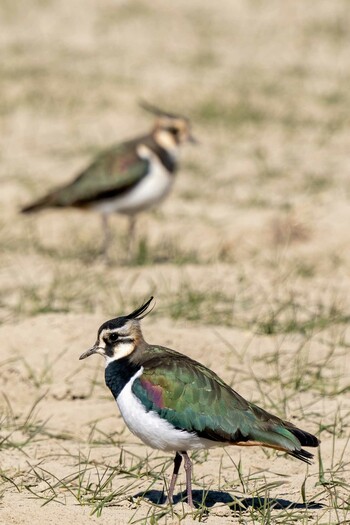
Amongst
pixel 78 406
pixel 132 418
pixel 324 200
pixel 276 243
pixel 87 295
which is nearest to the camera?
pixel 132 418

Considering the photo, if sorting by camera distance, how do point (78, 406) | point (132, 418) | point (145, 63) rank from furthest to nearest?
point (145, 63) → point (78, 406) → point (132, 418)

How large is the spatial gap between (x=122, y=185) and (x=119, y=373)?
4358 millimetres

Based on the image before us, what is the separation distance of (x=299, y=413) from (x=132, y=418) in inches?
51.2

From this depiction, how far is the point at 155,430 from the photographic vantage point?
160 inches

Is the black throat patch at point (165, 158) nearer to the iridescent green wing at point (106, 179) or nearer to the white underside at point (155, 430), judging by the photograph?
the iridescent green wing at point (106, 179)

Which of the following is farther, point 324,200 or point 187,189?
point 187,189

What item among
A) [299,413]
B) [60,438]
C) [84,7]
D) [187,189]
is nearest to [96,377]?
[60,438]

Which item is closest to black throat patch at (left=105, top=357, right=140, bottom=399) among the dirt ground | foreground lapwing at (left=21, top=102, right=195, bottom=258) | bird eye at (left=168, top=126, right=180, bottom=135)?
the dirt ground

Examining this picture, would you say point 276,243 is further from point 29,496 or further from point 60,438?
point 29,496

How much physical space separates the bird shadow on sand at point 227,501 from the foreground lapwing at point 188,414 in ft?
0.53

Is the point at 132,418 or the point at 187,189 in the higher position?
the point at 132,418

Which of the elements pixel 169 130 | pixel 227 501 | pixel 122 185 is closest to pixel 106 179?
pixel 122 185

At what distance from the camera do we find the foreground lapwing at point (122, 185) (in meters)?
8.52

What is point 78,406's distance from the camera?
211 inches
